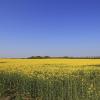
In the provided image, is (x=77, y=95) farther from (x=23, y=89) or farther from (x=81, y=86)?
(x=23, y=89)

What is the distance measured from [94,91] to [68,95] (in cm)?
101

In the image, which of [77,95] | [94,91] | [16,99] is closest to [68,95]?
[77,95]

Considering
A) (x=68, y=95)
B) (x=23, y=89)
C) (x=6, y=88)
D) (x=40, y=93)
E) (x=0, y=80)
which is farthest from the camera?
(x=0, y=80)

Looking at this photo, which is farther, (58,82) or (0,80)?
(0,80)

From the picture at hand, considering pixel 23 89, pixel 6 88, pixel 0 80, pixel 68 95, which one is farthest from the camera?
pixel 0 80

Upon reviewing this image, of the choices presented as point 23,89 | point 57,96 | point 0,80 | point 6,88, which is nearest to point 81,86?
point 57,96

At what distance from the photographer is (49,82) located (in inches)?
451

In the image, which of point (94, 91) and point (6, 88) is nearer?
point (94, 91)

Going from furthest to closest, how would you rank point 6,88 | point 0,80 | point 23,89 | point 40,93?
1. point 0,80
2. point 6,88
3. point 23,89
4. point 40,93

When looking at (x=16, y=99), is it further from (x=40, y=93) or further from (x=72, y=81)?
(x=72, y=81)

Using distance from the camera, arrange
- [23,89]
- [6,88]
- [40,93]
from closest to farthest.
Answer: [40,93] < [23,89] < [6,88]

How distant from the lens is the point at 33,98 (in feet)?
33.1

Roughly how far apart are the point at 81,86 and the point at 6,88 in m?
3.54

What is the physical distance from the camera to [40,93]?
1034 centimetres
